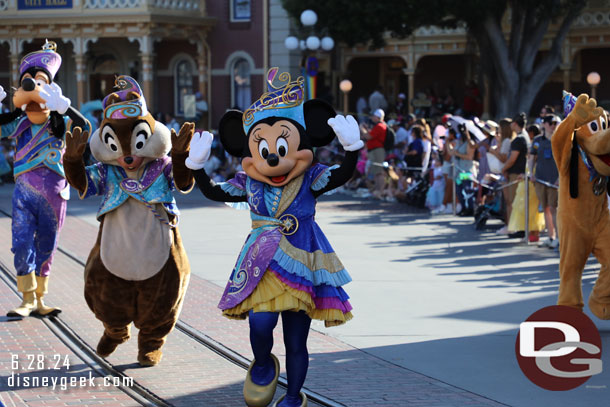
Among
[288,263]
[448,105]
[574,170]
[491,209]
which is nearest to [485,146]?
[491,209]

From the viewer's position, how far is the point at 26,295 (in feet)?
27.5

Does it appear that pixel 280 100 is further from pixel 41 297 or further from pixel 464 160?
pixel 464 160

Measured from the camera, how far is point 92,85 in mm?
29281

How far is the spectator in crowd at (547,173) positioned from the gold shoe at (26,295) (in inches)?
242

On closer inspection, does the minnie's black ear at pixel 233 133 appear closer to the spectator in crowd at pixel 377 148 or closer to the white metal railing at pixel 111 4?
the spectator in crowd at pixel 377 148

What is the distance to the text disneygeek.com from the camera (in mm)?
6406

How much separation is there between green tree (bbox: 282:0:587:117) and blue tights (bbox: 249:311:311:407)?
15.7m

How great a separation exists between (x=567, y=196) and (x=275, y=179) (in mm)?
2823

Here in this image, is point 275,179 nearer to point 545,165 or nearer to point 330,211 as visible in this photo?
point 545,165

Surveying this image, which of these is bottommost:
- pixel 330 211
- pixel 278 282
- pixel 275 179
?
pixel 330 211

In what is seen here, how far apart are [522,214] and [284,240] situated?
7716 mm

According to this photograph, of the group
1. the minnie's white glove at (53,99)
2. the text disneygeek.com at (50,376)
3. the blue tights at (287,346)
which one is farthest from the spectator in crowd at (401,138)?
the blue tights at (287,346)

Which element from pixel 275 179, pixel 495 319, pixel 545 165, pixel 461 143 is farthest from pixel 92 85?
pixel 275 179

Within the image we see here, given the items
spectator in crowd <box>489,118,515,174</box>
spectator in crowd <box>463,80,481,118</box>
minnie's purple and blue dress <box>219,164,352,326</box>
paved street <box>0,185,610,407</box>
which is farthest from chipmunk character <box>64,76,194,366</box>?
spectator in crowd <box>463,80,481,118</box>
